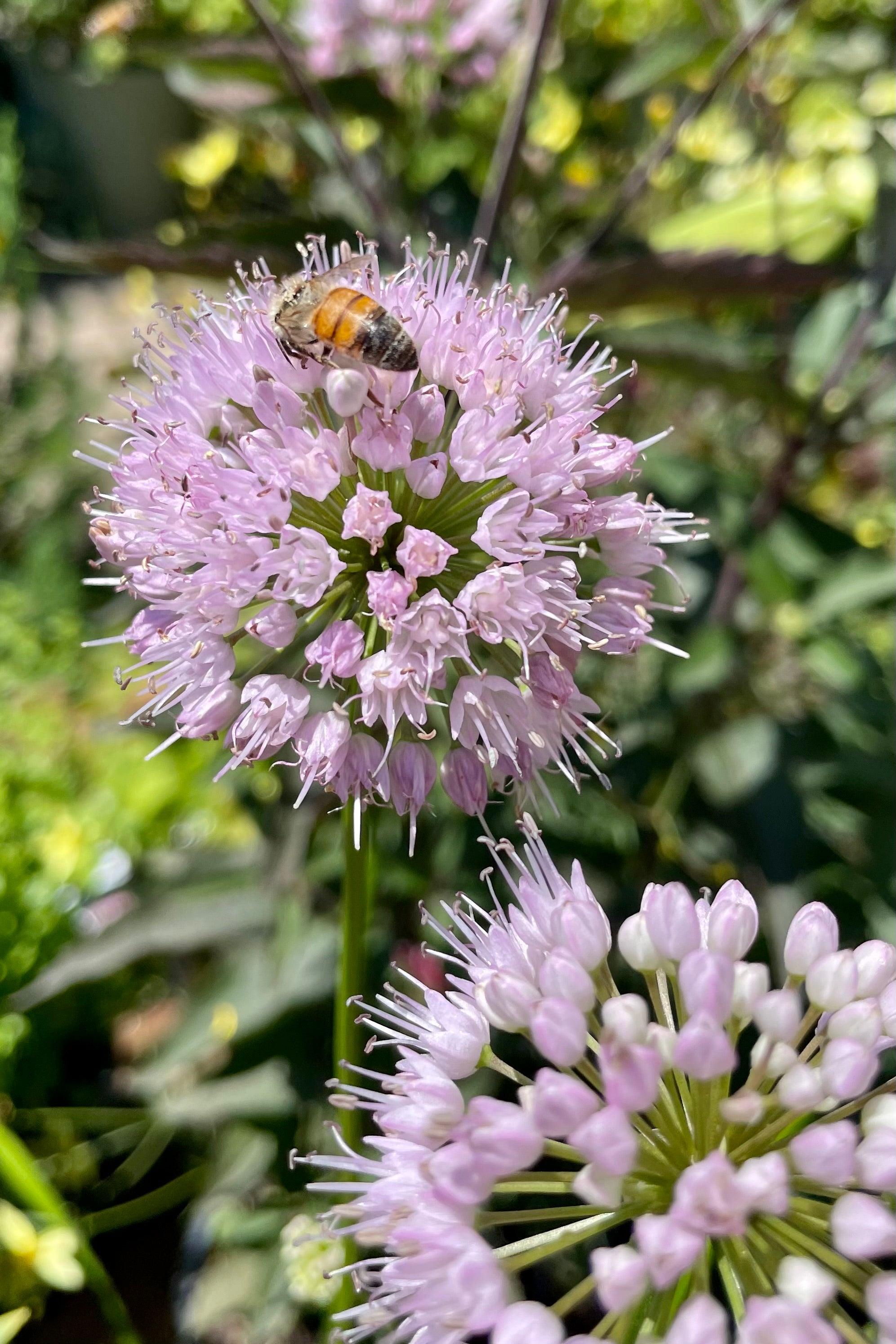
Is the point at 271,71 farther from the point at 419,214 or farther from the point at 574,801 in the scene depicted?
Result: the point at 574,801

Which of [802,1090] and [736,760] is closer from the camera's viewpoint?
[802,1090]

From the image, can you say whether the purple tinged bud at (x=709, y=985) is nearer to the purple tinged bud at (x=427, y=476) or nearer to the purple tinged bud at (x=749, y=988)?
the purple tinged bud at (x=749, y=988)

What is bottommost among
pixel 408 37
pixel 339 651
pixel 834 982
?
pixel 834 982

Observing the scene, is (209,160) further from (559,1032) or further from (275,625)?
(559,1032)

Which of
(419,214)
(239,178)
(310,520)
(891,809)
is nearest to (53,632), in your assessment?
(419,214)

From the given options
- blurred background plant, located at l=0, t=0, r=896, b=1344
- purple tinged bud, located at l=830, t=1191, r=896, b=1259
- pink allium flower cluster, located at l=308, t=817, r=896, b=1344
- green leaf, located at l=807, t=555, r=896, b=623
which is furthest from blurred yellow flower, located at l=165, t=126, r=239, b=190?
purple tinged bud, located at l=830, t=1191, r=896, b=1259

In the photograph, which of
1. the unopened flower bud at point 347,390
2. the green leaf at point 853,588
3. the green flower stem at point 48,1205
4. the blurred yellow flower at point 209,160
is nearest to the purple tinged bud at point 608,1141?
the unopened flower bud at point 347,390

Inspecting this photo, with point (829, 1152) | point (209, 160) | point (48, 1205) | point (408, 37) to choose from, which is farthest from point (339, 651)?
point (209, 160)

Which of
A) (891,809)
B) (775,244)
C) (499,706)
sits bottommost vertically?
(891,809)
